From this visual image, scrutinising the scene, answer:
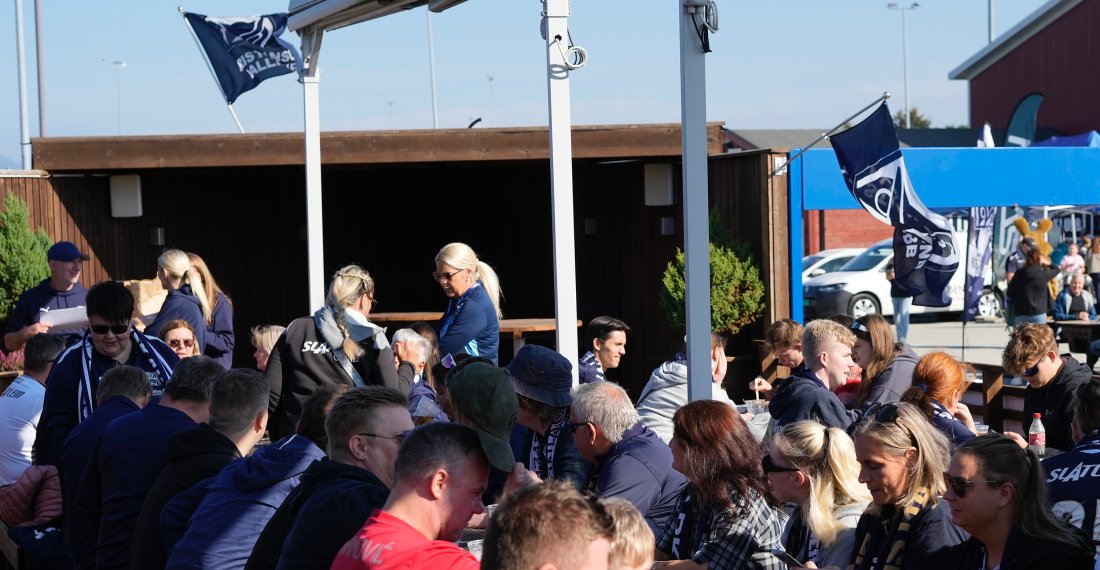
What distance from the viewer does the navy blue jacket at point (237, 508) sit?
3.68 m

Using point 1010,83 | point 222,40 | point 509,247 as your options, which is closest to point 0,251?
point 222,40

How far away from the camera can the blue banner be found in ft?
43.6

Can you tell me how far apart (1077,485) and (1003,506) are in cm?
78

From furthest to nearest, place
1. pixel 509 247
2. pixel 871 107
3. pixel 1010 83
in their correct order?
pixel 1010 83, pixel 509 247, pixel 871 107

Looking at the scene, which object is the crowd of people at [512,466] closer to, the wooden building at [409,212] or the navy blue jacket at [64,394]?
the navy blue jacket at [64,394]

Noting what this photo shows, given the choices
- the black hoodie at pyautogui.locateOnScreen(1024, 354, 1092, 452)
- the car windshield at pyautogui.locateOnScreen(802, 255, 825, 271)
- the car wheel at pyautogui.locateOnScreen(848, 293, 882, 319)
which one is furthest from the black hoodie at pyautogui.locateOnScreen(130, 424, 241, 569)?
the car windshield at pyautogui.locateOnScreen(802, 255, 825, 271)

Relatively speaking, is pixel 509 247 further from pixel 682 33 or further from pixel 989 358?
pixel 682 33

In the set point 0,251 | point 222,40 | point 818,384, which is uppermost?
point 222,40

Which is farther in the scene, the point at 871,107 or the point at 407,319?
the point at 407,319

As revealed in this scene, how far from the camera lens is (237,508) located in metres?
3.71

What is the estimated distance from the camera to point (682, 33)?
472 cm

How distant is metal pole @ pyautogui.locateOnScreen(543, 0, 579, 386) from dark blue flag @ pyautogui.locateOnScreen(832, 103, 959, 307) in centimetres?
265

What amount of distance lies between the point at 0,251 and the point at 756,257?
749 centimetres

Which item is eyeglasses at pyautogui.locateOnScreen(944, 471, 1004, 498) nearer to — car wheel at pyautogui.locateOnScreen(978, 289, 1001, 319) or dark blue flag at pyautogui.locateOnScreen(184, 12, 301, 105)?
dark blue flag at pyautogui.locateOnScreen(184, 12, 301, 105)
